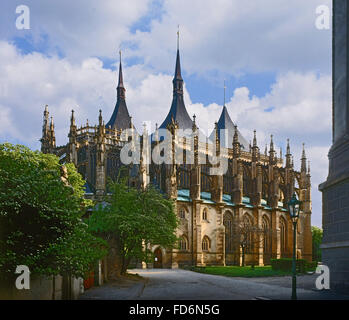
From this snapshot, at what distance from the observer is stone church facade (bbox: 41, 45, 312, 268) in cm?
5188

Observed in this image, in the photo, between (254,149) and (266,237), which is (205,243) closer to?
(266,237)

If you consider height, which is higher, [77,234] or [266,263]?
[77,234]

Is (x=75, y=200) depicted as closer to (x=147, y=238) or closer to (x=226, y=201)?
(x=147, y=238)

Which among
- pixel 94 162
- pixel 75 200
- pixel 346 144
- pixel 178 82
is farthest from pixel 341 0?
pixel 178 82

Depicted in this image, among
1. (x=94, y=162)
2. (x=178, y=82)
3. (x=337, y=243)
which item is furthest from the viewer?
(x=178, y=82)

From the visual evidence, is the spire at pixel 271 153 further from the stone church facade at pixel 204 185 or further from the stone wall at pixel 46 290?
the stone wall at pixel 46 290

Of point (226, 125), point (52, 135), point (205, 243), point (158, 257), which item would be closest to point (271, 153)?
point (226, 125)

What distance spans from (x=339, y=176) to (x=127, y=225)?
14058mm

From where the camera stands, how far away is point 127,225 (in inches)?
1032

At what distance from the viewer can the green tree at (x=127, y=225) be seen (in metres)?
26.4

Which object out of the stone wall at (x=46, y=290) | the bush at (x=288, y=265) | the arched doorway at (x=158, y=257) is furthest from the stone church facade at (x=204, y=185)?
the stone wall at (x=46, y=290)

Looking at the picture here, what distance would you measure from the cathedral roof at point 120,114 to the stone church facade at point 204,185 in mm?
244

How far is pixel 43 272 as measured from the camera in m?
13.5
